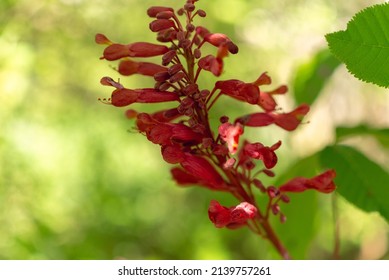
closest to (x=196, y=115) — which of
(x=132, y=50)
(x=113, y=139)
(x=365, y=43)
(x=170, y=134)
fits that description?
(x=170, y=134)

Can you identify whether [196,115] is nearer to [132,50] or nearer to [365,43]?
[132,50]

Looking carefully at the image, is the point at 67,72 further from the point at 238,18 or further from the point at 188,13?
the point at 188,13

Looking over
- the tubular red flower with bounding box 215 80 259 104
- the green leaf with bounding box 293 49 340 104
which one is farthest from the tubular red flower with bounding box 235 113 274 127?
the green leaf with bounding box 293 49 340 104

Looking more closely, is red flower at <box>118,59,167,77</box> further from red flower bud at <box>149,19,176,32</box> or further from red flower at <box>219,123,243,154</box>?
red flower at <box>219,123,243,154</box>
